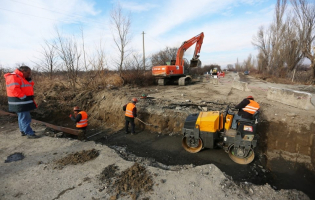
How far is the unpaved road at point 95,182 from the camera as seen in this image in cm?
257

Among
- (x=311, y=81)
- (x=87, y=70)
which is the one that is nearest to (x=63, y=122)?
(x=87, y=70)

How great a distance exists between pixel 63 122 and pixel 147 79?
8601 mm

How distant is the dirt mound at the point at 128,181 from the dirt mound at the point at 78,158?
66 cm

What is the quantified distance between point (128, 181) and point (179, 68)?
42.2ft

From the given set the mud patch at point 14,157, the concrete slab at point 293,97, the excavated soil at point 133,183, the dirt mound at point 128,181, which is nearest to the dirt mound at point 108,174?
the dirt mound at point 128,181

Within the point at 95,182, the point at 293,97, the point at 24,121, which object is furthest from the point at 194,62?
the point at 95,182

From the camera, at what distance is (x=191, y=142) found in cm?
459

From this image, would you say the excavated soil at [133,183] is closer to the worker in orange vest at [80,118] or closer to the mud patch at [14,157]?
the mud patch at [14,157]

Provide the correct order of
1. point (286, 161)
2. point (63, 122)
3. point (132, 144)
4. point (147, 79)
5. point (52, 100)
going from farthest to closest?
point (147, 79)
point (52, 100)
point (63, 122)
point (132, 144)
point (286, 161)

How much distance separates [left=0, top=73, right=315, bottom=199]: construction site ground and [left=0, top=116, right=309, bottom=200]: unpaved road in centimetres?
2

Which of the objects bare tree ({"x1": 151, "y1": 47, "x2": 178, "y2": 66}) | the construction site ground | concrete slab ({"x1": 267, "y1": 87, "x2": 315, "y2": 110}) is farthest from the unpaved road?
bare tree ({"x1": 151, "y1": 47, "x2": 178, "y2": 66})

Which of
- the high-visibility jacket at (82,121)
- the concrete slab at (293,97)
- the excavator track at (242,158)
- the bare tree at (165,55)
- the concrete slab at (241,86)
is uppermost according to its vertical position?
the bare tree at (165,55)

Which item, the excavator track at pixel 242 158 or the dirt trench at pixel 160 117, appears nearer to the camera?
the excavator track at pixel 242 158

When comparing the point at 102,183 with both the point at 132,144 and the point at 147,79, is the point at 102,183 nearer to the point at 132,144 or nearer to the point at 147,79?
the point at 132,144
